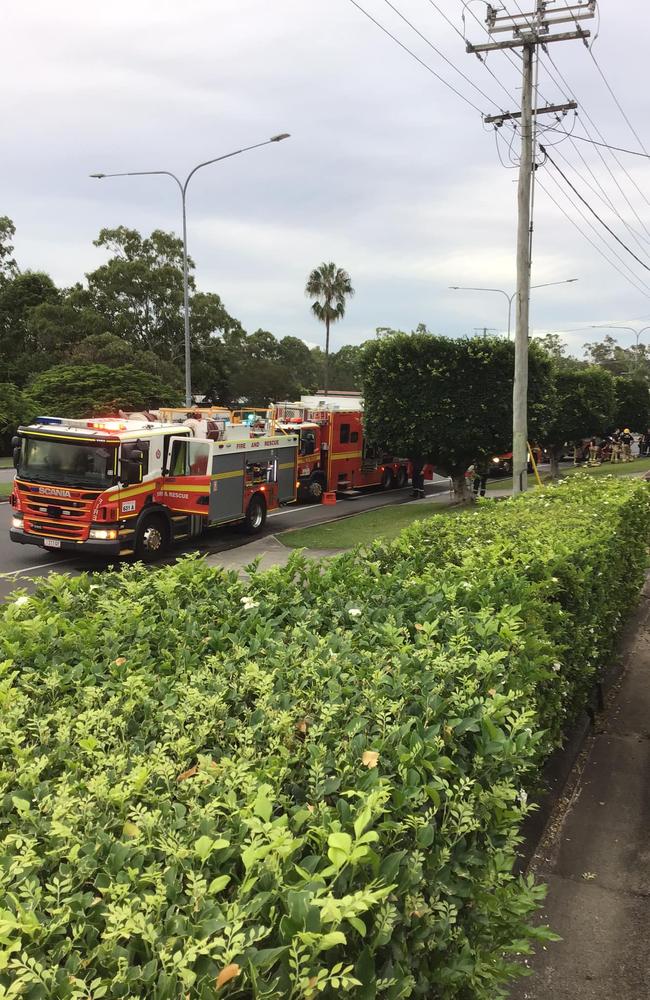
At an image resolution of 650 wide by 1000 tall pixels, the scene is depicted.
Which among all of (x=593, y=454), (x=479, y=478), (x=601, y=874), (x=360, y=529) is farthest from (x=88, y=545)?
(x=593, y=454)

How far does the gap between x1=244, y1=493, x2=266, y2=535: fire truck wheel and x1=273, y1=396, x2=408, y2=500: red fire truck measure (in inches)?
150

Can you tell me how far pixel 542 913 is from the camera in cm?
436

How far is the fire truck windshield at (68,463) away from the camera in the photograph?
522 inches

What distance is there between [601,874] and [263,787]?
368 centimetres

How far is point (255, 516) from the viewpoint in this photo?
1781 cm

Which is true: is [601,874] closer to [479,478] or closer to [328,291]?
[479,478]

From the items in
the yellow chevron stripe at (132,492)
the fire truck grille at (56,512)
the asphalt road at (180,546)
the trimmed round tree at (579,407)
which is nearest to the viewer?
the fire truck grille at (56,512)

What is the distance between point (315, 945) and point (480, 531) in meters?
5.16

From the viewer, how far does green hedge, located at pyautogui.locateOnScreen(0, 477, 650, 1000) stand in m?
1.63

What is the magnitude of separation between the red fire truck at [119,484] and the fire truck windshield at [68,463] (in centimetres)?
2

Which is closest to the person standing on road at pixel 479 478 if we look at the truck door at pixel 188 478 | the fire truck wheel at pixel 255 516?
the fire truck wheel at pixel 255 516

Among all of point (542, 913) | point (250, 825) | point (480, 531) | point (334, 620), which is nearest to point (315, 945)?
point (250, 825)

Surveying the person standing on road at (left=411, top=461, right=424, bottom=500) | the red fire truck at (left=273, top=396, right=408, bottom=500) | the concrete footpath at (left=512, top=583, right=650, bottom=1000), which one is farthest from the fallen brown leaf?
the person standing on road at (left=411, top=461, right=424, bottom=500)

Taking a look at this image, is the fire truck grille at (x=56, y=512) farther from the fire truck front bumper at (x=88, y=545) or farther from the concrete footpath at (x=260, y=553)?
the concrete footpath at (x=260, y=553)
